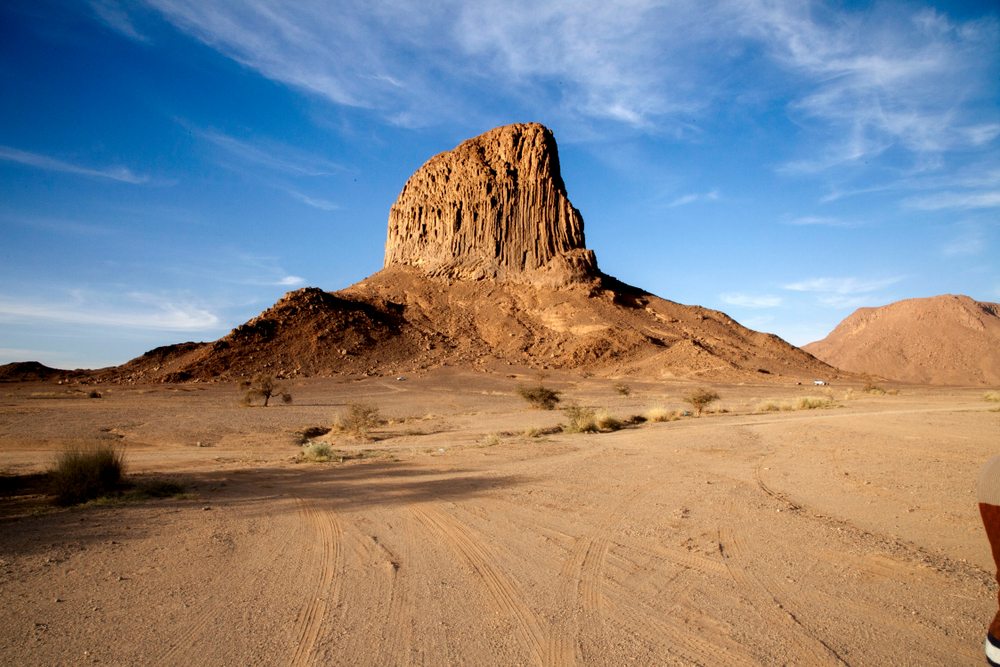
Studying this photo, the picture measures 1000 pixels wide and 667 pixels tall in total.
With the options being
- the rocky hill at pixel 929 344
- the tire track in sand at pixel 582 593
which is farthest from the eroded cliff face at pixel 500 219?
the tire track in sand at pixel 582 593

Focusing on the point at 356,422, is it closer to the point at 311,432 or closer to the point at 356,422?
the point at 356,422

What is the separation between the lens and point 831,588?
4727 mm

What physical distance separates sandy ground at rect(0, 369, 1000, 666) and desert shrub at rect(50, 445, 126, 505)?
0.51m

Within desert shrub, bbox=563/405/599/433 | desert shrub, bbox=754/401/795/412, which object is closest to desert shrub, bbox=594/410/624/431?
desert shrub, bbox=563/405/599/433

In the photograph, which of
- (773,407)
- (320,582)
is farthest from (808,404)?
(320,582)

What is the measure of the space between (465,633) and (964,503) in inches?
293

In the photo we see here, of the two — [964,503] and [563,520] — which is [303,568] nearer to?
[563,520]

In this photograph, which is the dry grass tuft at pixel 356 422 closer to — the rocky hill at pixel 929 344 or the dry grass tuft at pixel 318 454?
the dry grass tuft at pixel 318 454

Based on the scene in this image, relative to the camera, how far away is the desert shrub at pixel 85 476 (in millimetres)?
8360

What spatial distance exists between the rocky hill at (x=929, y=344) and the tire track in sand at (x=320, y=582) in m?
100

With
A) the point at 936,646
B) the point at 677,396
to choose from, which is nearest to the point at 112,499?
the point at 936,646

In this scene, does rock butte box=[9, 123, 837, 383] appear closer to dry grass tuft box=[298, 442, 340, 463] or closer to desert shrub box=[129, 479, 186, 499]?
dry grass tuft box=[298, 442, 340, 463]

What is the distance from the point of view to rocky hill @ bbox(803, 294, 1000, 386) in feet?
292

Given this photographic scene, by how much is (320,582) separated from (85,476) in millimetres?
6021
